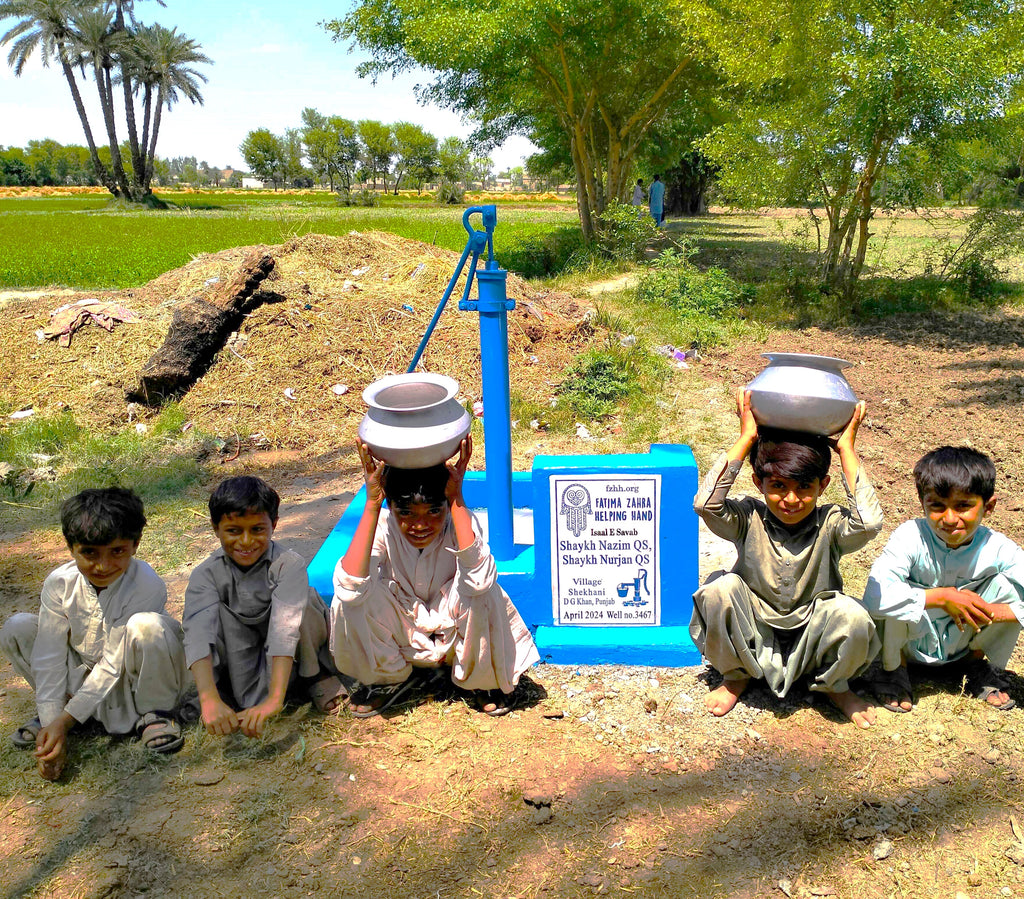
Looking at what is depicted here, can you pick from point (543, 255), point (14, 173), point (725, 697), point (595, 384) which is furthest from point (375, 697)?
point (14, 173)

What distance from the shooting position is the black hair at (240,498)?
2.48m

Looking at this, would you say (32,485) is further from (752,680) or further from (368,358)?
(752,680)

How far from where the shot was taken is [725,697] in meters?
2.66

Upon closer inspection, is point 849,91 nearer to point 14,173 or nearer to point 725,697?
point 725,697

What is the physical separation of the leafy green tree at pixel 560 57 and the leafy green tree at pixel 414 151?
74.4 m

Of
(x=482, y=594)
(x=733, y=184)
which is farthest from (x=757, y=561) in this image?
(x=733, y=184)

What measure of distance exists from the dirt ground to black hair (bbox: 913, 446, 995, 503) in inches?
30.3

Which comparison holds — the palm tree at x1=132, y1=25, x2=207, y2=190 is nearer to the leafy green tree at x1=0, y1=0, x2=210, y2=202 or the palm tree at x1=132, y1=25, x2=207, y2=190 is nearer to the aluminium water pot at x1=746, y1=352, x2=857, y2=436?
the leafy green tree at x1=0, y1=0, x2=210, y2=202

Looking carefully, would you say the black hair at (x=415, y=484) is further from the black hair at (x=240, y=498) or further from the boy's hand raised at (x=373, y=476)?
the black hair at (x=240, y=498)

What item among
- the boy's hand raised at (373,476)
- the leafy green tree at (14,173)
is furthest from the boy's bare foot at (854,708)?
the leafy green tree at (14,173)

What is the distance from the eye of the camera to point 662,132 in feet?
60.7

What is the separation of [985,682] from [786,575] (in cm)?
84

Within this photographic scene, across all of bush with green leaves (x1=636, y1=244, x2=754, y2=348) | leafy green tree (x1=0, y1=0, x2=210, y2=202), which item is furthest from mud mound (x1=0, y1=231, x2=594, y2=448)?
leafy green tree (x1=0, y1=0, x2=210, y2=202)

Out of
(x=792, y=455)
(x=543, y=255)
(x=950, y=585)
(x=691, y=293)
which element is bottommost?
(x=950, y=585)
